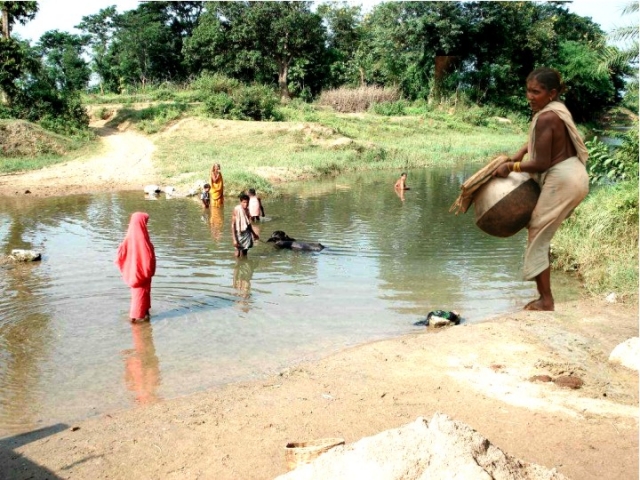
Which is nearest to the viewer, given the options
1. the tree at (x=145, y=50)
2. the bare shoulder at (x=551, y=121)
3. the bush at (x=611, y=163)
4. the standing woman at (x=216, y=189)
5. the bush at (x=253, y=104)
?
the bare shoulder at (x=551, y=121)

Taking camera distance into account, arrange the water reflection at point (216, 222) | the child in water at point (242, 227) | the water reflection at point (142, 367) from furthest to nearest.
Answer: the water reflection at point (216, 222) < the child in water at point (242, 227) < the water reflection at point (142, 367)

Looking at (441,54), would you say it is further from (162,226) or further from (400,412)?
(400,412)

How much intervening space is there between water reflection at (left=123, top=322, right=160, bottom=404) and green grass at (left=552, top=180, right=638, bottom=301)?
6.76m

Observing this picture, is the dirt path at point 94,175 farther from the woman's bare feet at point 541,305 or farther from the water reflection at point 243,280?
the woman's bare feet at point 541,305

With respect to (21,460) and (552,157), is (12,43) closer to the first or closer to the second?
(21,460)

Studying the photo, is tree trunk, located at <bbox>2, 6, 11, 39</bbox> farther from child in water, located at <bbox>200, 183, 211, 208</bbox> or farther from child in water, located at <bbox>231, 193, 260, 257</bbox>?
child in water, located at <bbox>231, 193, 260, 257</bbox>

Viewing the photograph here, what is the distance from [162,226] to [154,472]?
11.4 meters

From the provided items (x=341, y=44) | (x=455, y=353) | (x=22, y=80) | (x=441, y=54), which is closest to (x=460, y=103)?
(x=441, y=54)

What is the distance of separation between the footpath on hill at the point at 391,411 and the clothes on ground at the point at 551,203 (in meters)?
2.39

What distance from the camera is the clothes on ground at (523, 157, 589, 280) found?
3.62 meters

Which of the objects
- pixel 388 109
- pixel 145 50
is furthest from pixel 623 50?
pixel 145 50

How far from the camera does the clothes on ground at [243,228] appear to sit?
1273cm

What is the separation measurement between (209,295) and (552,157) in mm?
8106

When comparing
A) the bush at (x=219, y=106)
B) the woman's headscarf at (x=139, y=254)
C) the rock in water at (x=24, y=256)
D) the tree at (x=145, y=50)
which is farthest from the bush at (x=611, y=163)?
the tree at (x=145, y=50)
